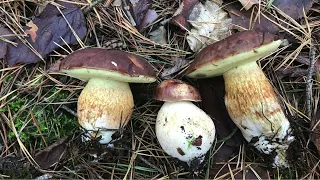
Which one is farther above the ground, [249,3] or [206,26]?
[249,3]

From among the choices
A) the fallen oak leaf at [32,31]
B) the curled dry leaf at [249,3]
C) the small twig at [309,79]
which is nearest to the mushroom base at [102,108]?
the fallen oak leaf at [32,31]

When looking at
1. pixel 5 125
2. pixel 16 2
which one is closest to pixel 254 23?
pixel 16 2

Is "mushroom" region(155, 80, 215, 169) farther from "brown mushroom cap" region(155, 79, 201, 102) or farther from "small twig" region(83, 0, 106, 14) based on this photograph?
"small twig" region(83, 0, 106, 14)

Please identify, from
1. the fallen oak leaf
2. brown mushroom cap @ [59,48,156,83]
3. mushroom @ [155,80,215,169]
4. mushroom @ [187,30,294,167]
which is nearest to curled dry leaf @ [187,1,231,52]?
mushroom @ [187,30,294,167]

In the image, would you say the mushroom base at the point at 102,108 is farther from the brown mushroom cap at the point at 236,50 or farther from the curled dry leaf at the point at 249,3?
the curled dry leaf at the point at 249,3

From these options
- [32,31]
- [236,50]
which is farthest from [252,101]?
[32,31]

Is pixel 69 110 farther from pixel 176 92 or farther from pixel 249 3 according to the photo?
pixel 249 3

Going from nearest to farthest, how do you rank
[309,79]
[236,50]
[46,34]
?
[236,50] → [309,79] → [46,34]
